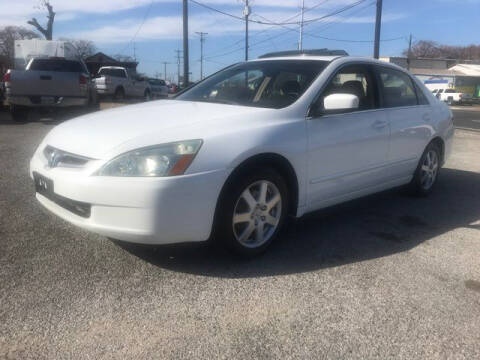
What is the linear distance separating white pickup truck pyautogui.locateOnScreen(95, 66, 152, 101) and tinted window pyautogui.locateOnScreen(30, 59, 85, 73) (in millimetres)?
8703

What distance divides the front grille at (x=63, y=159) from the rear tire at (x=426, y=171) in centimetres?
353

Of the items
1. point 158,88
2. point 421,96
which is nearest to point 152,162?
point 421,96

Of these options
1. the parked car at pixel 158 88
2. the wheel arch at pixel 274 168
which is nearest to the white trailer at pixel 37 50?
the parked car at pixel 158 88

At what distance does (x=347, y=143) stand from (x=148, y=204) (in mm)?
1824

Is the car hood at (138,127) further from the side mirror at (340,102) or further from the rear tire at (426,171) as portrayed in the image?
the rear tire at (426,171)

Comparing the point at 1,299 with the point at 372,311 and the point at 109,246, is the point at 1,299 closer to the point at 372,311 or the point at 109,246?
the point at 109,246

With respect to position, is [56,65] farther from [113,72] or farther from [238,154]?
[113,72]

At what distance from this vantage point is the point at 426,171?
5.13m

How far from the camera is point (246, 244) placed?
3244 mm

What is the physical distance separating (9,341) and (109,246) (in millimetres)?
1235

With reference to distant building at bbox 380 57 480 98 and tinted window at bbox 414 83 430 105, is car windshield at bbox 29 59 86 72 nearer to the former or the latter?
tinted window at bbox 414 83 430 105

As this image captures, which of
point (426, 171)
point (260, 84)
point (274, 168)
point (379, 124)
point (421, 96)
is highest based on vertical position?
point (260, 84)

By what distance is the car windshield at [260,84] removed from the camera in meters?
3.69

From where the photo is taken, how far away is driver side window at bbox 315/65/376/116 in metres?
3.92
